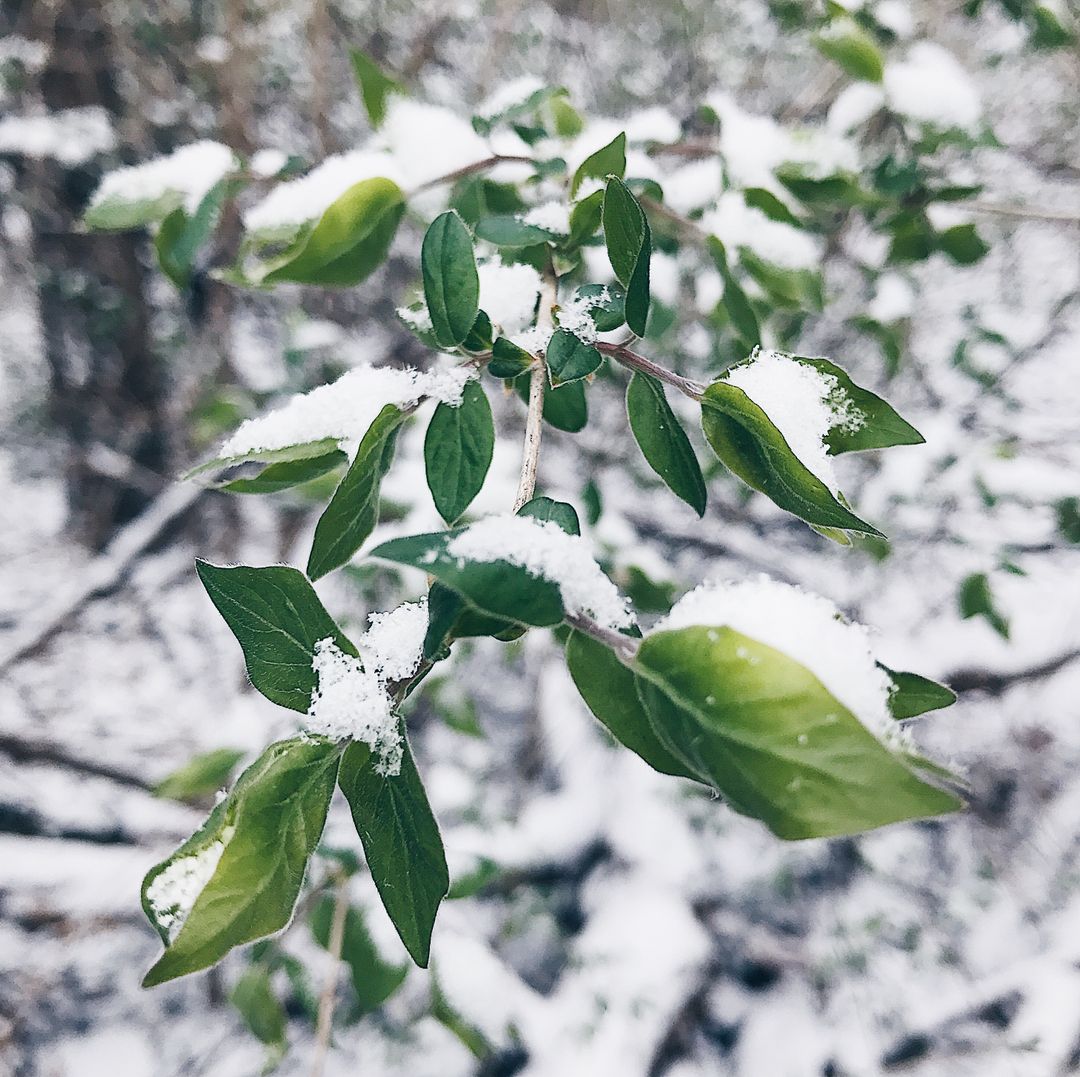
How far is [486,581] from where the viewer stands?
25 cm

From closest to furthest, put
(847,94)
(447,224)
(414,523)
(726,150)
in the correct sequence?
1. (447,224)
2. (726,150)
3. (847,94)
4. (414,523)

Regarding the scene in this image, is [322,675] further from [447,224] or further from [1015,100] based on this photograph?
[1015,100]

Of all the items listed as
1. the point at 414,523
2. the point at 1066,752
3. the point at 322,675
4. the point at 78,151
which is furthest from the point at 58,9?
the point at 1066,752

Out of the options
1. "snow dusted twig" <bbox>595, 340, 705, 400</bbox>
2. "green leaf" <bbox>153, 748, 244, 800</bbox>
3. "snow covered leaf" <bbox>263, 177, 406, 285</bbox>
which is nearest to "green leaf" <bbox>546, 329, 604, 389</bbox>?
"snow dusted twig" <bbox>595, 340, 705, 400</bbox>

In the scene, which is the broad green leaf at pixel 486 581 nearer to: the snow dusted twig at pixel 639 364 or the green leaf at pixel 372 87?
the snow dusted twig at pixel 639 364

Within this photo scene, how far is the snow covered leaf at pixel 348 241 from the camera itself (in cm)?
50

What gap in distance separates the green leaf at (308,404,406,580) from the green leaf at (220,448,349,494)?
0.04 metres

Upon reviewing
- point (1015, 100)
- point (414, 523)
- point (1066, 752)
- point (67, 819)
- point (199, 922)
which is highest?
point (1015, 100)

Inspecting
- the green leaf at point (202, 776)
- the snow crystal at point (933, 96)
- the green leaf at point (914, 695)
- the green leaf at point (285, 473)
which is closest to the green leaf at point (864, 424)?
the green leaf at point (914, 695)

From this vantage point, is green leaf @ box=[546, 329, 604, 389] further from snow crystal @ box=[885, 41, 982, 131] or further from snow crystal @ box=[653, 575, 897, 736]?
snow crystal @ box=[885, 41, 982, 131]

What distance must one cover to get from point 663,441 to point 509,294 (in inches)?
5.4

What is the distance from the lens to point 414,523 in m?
0.97

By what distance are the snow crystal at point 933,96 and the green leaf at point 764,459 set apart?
58 cm

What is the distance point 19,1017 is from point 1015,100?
2.84 meters
